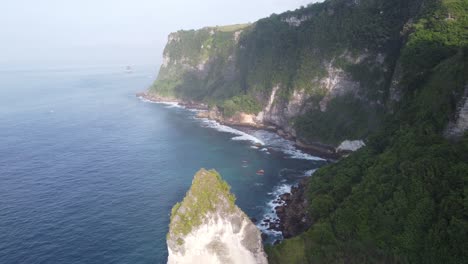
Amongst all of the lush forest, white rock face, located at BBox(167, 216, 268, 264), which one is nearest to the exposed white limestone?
the lush forest

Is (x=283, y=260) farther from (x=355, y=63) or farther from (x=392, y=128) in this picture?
(x=355, y=63)

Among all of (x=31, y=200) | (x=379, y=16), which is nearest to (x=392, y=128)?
(x=379, y=16)

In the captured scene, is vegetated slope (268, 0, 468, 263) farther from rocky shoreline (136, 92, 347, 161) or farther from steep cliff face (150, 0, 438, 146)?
rocky shoreline (136, 92, 347, 161)

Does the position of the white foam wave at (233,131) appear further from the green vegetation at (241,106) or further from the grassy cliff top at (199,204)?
the grassy cliff top at (199,204)

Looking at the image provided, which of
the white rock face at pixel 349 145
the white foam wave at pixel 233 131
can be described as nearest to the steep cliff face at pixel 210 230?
the white rock face at pixel 349 145

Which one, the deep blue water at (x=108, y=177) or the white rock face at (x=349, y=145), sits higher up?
the white rock face at (x=349, y=145)

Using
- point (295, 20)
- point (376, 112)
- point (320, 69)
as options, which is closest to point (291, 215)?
point (376, 112)
